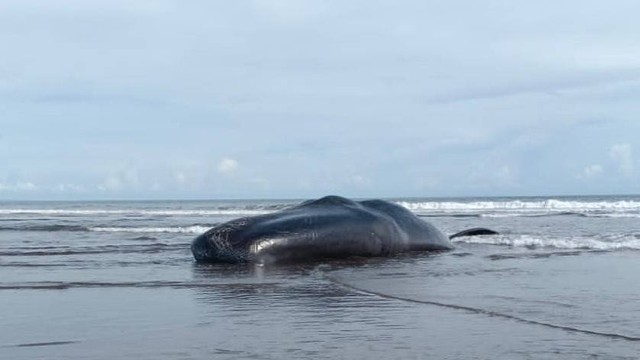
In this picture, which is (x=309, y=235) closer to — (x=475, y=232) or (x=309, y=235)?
(x=309, y=235)

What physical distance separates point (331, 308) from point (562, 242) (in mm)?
10059

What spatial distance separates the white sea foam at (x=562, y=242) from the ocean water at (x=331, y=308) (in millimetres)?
2245

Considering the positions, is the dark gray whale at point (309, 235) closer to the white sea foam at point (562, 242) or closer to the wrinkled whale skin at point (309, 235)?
the wrinkled whale skin at point (309, 235)

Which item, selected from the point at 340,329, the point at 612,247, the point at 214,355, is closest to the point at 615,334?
the point at 340,329

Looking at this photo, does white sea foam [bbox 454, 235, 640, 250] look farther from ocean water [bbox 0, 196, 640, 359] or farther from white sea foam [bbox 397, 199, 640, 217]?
white sea foam [bbox 397, 199, 640, 217]

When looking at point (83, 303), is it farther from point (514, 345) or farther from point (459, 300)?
point (514, 345)

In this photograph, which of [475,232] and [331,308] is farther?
[475,232]

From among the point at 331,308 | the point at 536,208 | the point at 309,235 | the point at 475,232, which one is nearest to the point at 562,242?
the point at 475,232

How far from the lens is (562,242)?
17.1 metres

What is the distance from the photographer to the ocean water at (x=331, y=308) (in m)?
6.16

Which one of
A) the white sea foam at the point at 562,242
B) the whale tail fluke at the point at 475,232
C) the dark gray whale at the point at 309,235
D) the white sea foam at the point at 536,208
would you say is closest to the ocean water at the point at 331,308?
the dark gray whale at the point at 309,235

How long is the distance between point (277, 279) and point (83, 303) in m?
2.81

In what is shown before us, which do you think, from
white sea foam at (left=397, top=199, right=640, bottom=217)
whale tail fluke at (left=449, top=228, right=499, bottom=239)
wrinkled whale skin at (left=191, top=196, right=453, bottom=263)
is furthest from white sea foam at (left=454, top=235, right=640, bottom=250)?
white sea foam at (left=397, top=199, right=640, bottom=217)

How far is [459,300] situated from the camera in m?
8.59
